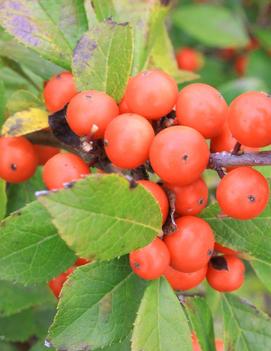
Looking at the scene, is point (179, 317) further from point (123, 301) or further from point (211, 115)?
point (211, 115)

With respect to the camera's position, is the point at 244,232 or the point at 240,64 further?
the point at 240,64

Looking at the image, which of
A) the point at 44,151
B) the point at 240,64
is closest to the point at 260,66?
the point at 240,64

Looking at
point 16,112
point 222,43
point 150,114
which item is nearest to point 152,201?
point 150,114

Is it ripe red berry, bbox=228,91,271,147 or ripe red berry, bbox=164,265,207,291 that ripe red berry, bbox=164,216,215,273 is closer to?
ripe red berry, bbox=164,265,207,291

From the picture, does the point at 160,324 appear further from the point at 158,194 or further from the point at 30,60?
the point at 30,60

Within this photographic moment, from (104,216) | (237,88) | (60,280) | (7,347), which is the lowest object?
(7,347)
